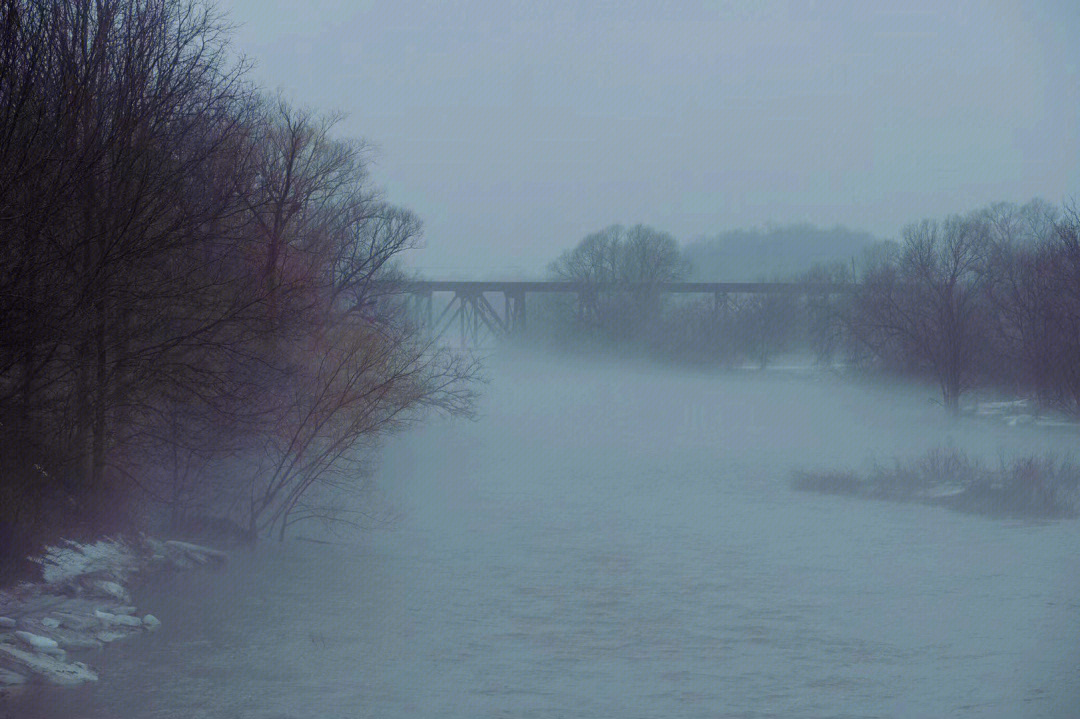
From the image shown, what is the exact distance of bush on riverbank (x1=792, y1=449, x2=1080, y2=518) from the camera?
22.5 meters

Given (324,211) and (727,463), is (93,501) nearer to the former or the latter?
(324,211)

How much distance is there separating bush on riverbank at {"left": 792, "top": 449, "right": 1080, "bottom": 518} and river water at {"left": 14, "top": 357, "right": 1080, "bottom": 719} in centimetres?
96

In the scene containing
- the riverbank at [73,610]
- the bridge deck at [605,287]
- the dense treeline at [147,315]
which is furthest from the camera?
the bridge deck at [605,287]

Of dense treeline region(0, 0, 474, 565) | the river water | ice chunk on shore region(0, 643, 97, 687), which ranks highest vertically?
dense treeline region(0, 0, 474, 565)

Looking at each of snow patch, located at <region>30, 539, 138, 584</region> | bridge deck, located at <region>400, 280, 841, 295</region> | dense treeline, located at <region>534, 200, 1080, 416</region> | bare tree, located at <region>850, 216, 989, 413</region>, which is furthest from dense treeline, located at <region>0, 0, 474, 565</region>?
bridge deck, located at <region>400, 280, 841, 295</region>

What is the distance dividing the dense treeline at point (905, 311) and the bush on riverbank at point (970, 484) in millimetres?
8631

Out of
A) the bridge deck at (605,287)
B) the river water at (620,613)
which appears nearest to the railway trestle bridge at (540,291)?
the bridge deck at (605,287)

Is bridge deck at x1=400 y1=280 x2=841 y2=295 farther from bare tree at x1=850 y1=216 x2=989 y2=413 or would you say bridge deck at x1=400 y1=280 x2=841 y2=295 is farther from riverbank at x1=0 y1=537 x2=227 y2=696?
riverbank at x1=0 y1=537 x2=227 y2=696

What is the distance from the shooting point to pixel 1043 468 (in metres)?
24.5

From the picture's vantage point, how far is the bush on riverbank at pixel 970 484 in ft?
73.8

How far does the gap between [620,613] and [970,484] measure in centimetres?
1234

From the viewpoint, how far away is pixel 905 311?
146ft

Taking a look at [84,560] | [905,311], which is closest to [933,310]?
[905,311]

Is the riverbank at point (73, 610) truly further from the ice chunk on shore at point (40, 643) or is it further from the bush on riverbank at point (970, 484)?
the bush on riverbank at point (970, 484)
